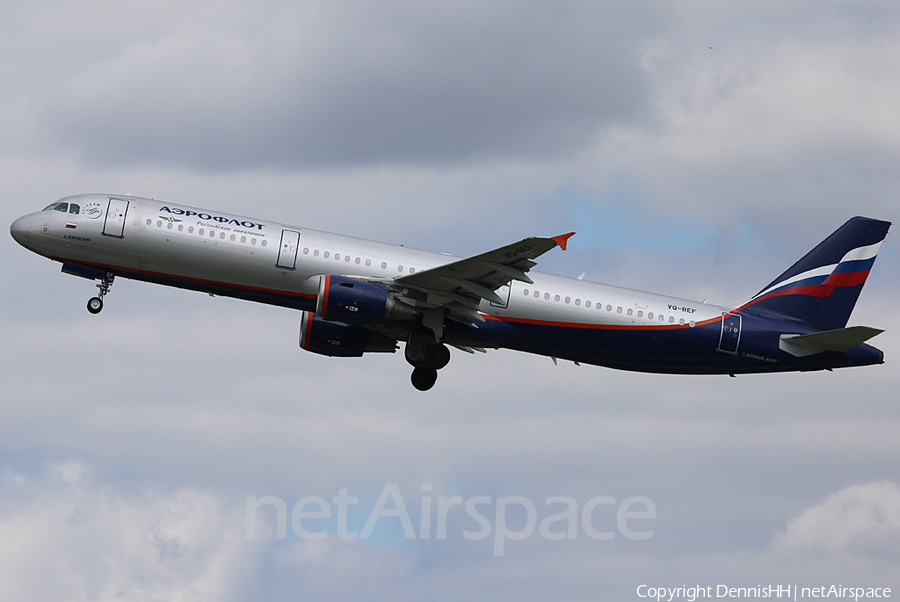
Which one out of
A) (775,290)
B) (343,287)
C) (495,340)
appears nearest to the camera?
(343,287)

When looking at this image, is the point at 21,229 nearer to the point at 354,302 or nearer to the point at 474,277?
the point at 354,302

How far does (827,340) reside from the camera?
4475 cm

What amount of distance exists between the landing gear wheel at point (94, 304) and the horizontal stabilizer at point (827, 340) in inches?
1059

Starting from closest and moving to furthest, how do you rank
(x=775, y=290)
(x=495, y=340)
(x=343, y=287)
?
(x=343, y=287), (x=495, y=340), (x=775, y=290)

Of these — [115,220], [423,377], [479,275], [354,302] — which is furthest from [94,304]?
[479,275]

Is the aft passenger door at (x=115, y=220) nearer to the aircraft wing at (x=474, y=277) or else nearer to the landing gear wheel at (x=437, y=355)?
the aircraft wing at (x=474, y=277)

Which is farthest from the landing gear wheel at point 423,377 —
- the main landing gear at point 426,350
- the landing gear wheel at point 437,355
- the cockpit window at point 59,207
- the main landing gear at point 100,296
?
the cockpit window at point 59,207

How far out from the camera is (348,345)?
46.6 m

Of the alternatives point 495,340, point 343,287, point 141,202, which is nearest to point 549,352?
point 495,340

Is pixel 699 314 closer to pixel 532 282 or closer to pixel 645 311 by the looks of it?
pixel 645 311

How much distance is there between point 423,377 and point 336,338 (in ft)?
12.9

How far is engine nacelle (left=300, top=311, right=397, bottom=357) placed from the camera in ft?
152

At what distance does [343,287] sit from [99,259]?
9.43m

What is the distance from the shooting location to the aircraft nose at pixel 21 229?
140 ft
